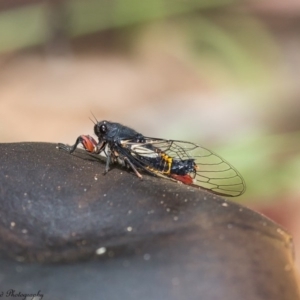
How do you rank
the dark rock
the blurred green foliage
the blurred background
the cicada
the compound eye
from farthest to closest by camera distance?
the blurred green foliage
the blurred background
the compound eye
the cicada
the dark rock

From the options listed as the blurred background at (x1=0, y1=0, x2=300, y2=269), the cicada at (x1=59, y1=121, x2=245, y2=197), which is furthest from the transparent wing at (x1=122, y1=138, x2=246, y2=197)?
the blurred background at (x1=0, y1=0, x2=300, y2=269)

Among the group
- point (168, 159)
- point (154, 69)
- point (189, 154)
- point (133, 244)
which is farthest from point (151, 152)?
point (154, 69)

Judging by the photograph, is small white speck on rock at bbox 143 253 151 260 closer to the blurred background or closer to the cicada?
the cicada

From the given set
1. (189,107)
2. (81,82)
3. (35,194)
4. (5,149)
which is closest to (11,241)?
(35,194)

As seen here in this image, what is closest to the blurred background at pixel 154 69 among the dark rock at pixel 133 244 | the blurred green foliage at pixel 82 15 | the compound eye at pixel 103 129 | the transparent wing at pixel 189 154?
the blurred green foliage at pixel 82 15

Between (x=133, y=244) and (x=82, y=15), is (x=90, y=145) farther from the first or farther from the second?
(x=82, y=15)

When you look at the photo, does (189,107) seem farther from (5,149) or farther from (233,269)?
(233,269)

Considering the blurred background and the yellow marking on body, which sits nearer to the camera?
the yellow marking on body

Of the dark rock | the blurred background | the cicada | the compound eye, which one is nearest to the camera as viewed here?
the dark rock

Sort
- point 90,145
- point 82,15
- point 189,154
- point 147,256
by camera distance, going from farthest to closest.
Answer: point 82,15, point 189,154, point 90,145, point 147,256
